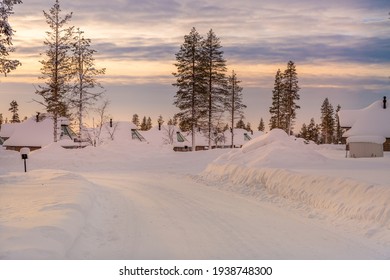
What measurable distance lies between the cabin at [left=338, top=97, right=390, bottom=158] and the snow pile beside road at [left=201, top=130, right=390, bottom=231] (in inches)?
635

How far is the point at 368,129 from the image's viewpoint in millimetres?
43031

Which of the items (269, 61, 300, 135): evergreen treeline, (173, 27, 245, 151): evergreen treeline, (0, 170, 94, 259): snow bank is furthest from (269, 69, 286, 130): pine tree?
(0, 170, 94, 259): snow bank

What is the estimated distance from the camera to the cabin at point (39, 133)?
5212 cm

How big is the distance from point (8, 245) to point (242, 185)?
36.7 ft

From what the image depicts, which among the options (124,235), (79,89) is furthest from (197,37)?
(124,235)

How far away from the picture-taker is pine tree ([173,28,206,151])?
47562 mm

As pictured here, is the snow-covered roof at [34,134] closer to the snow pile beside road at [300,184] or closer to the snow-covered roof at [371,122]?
the snow pile beside road at [300,184]

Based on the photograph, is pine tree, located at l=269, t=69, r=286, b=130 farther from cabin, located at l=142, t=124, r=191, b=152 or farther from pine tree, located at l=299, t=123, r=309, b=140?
pine tree, located at l=299, t=123, r=309, b=140

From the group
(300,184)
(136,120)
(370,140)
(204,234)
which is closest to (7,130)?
(370,140)

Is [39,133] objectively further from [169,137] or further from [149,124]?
[149,124]

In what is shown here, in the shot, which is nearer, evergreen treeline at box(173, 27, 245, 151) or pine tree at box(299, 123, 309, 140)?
evergreen treeline at box(173, 27, 245, 151)

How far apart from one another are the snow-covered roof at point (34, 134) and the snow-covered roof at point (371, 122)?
114ft

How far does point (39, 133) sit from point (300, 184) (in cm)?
4678

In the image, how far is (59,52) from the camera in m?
44.4
